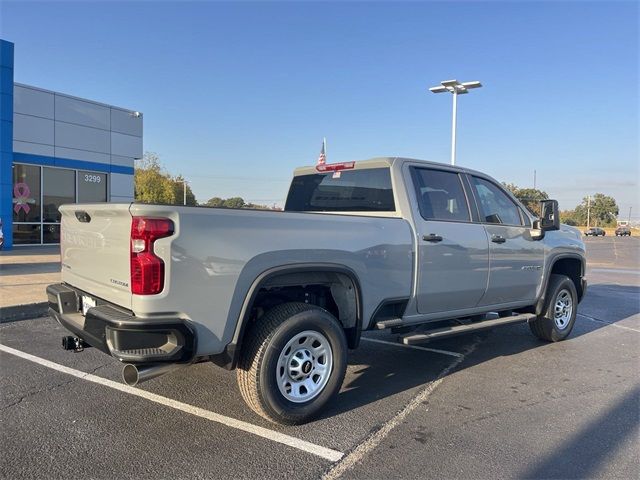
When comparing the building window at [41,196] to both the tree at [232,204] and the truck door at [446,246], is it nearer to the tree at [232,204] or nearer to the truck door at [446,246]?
the tree at [232,204]

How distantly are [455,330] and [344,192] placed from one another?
70.6 inches

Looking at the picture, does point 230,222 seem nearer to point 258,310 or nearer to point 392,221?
point 258,310

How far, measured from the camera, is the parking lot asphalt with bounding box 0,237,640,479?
3.15m

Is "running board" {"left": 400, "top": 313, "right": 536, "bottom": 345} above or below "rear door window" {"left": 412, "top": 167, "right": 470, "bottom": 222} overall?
below

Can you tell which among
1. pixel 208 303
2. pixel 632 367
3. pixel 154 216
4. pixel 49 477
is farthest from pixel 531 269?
pixel 49 477

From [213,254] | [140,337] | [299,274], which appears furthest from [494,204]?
[140,337]

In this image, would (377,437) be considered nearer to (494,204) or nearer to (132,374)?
(132,374)

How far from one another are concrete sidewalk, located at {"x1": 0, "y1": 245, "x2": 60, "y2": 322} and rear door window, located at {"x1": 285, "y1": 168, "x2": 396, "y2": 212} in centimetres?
434

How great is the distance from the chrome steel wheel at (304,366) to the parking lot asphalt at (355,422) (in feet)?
0.85

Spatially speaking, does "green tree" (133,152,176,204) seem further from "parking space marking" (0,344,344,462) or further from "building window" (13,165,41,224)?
"parking space marking" (0,344,344,462)

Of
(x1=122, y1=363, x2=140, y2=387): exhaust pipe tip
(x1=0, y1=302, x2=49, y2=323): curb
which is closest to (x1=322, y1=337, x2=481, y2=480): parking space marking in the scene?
(x1=122, y1=363, x2=140, y2=387): exhaust pipe tip

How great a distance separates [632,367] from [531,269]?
4.85 ft

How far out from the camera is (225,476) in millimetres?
2996

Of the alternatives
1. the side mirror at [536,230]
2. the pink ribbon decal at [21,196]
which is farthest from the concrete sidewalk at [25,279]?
the side mirror at [536,230]
